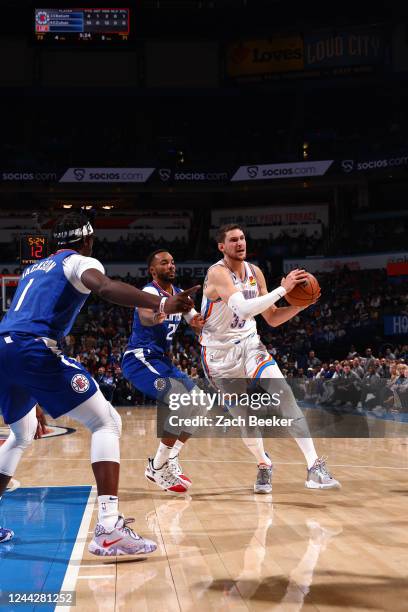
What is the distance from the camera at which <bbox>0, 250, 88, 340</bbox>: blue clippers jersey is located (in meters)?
4.03

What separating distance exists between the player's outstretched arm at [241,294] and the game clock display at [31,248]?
10.8 m

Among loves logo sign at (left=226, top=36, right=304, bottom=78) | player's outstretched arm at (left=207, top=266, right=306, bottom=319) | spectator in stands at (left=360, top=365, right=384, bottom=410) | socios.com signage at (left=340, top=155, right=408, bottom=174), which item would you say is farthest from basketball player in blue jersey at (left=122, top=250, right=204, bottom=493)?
loves logo sign at (left=226, top=36, right=304, bottom=78)

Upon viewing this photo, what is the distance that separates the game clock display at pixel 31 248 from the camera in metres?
16.2

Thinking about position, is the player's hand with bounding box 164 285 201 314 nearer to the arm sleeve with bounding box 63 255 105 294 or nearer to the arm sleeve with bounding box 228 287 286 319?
the arm sleeve with bounding box 63 255 105 294

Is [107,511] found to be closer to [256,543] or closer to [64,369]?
[64,369]

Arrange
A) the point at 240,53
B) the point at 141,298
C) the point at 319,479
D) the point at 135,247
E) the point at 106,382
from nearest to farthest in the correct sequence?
the point at 141,298 → the point at 319,479 → the point at 106,382 → the point at 135,247 → the point at 240,53

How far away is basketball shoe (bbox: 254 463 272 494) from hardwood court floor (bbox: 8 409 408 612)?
117mm

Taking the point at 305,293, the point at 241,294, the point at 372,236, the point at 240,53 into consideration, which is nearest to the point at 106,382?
the point at 241,294

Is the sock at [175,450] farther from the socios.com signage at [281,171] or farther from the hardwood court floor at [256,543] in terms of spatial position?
the socios.com signage at [281,171]

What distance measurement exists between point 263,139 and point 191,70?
484 cm

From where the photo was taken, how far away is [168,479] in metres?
6.32

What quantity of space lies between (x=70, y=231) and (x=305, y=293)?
2.17 m

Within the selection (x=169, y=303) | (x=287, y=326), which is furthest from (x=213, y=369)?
(x=287, y=326)

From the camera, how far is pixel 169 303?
3686 millimetres
